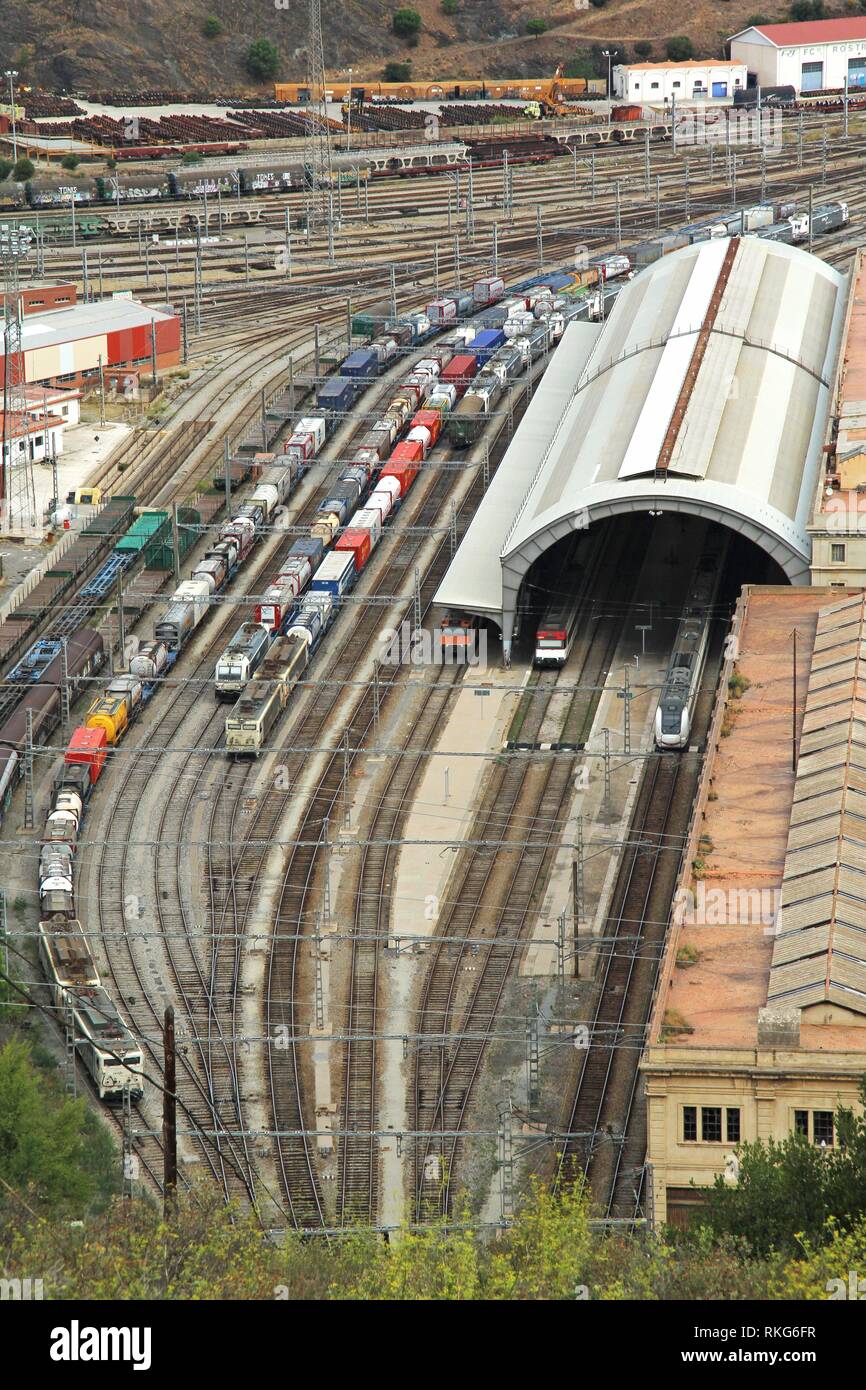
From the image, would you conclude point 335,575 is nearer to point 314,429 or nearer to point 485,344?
point 314,429

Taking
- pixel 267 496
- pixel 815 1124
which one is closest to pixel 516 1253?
pixel 815 1124

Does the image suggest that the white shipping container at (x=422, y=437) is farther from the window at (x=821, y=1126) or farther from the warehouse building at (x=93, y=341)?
the window at (x=821, y=1126)

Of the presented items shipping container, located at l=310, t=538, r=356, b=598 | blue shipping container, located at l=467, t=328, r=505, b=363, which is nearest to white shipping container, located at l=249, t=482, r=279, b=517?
shipping container, located at l=310, t=538, r=356, b=598

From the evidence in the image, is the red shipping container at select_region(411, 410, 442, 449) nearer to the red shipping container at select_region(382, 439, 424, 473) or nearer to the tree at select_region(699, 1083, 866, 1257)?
the red shipping container at select_region(382, 439, 424, 473)

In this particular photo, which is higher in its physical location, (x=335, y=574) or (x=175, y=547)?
(x=175, y=547)

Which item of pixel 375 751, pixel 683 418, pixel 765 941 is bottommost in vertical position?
pixel 765 941

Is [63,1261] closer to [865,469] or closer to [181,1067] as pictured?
[181,1067]
